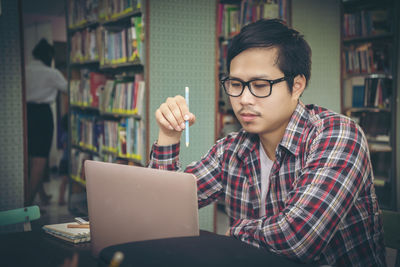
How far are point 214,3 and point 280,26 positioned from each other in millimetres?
1883

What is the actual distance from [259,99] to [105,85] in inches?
114

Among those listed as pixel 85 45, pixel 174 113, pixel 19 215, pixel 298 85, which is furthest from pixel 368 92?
pixel 19 215

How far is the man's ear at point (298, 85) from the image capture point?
1.39m

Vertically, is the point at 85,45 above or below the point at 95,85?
above

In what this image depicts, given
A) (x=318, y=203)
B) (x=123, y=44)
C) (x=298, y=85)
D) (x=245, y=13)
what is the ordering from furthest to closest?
(x=245, y=13) < (x=123, y=44) < (x=298, y=85) < (x=318, y=203)

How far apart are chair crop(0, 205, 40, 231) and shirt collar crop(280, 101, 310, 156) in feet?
3.06

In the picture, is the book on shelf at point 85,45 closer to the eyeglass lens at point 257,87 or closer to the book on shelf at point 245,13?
the book on shelf at point 245,13

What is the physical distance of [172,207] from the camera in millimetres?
807

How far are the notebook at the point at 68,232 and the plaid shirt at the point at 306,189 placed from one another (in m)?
0.38

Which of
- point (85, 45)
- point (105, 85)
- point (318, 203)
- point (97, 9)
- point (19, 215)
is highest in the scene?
point (97, 9)

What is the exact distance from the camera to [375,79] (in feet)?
13.4

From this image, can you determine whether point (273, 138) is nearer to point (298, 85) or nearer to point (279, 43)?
point (298, 85)

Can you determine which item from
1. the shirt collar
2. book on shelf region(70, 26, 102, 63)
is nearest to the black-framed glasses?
the shirt collar

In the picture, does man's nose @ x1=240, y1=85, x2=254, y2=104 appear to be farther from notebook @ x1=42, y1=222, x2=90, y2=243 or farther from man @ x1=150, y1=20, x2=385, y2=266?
notebook @ x1=42, y1=222, x2=90, y2=243
